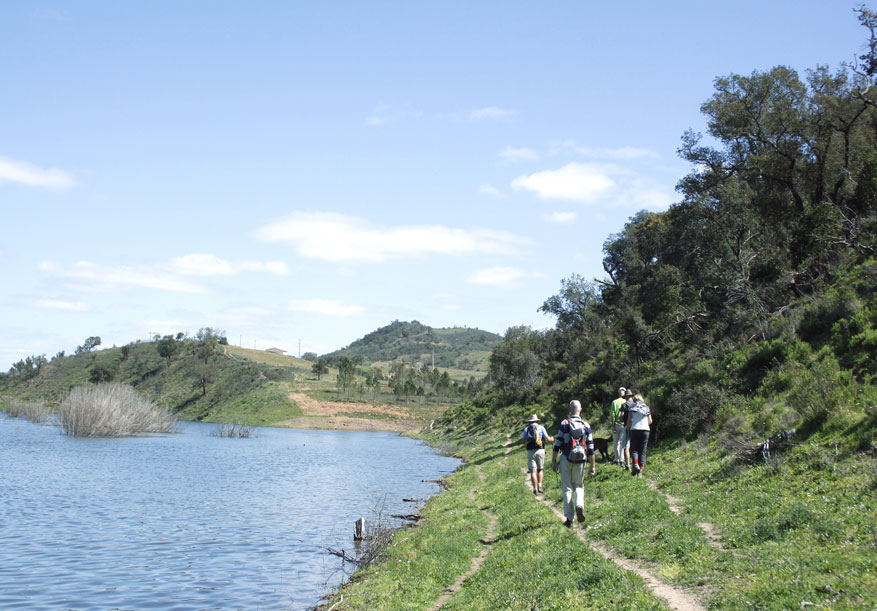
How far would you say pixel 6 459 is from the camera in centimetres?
4934

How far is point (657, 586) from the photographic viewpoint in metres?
10.2

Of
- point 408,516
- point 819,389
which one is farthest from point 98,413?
point 819,389

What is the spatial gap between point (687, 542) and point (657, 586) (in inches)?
69.6

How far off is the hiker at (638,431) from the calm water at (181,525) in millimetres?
9949

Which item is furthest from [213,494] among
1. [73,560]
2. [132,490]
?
[73,560]

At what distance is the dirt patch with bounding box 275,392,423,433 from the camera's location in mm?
124188

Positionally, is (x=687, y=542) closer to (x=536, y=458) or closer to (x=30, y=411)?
(x=536, y=458)

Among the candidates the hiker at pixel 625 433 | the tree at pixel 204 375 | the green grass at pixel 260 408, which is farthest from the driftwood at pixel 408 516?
the tree at pixel 204 375

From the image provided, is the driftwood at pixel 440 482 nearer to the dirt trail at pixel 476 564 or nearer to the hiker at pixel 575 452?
the dirt trail at pixel 476 564

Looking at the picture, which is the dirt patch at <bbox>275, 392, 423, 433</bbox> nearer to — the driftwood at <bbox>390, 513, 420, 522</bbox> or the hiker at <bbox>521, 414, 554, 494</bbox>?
the driftwood at <bbox>390, 513, 420, 522</bbox>

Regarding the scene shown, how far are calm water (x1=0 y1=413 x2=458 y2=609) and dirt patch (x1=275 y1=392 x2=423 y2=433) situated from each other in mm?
69653

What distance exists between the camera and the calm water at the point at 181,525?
17.4 m

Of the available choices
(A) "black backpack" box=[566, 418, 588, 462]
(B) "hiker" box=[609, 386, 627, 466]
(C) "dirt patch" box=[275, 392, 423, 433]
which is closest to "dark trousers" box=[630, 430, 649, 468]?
(B) "hiker" box=[609, 386, 627, 466]

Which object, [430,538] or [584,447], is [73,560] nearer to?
[430,538]
